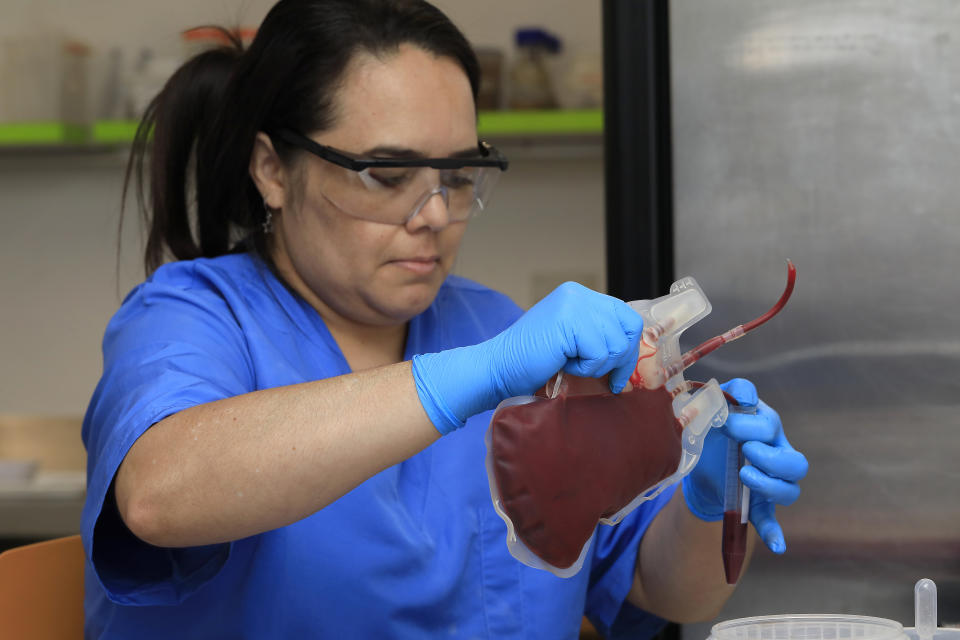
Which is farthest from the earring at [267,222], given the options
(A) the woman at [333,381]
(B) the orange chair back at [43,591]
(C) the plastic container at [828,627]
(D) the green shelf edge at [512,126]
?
(D) the green shelf edge at [512,126]

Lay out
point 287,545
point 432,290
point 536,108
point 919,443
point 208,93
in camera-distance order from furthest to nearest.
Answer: point 536,108
point 919,443
point 208,93
point 432,290
point 287,545

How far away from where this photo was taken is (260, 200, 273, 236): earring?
1444 millimetres

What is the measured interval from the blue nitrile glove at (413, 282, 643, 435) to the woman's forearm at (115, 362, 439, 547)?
3 cm

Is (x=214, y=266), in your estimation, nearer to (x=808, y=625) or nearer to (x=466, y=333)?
(x=466, y=333)

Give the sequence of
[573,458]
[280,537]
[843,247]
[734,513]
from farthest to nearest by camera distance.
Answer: [843,247] → [280,537] → [734,513] → [573,458]

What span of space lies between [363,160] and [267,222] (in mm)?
275

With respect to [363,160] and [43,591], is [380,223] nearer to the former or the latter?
[363,160]

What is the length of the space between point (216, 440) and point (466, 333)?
0.62 metres

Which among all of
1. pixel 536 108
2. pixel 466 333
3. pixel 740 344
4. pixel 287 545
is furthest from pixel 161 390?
pixel 536 108

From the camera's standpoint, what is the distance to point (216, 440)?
0.96 meters

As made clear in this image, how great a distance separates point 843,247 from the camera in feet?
5.32

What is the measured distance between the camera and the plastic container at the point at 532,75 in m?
2.69

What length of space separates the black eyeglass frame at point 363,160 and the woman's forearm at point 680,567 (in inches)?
20.1

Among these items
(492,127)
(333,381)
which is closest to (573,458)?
(333,381)
